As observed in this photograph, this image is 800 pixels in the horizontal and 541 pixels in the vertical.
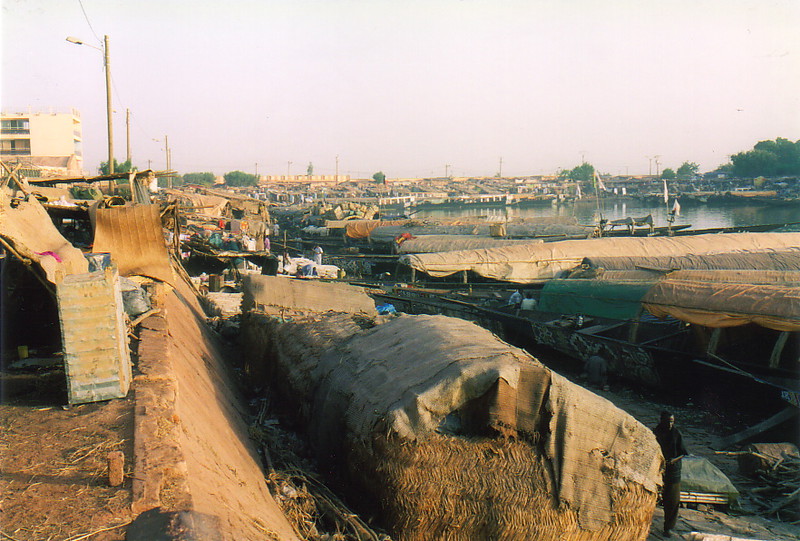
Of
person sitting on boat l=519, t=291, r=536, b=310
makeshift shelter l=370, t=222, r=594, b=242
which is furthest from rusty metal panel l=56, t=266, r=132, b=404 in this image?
makeshift shelter l=370, t=222, r=594, b=242

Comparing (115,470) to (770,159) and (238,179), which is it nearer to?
(770,159)

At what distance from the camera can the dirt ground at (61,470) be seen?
3.17 meters

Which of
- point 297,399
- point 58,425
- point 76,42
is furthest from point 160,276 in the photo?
point 76,42

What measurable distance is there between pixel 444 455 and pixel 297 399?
2.81m

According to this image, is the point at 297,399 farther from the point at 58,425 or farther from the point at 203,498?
the point at 203,498

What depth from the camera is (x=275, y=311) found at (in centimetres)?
955

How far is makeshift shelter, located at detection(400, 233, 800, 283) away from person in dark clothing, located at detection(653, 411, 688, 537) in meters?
10.8

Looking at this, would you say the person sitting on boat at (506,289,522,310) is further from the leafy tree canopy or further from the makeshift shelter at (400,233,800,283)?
the leafy tree canopy

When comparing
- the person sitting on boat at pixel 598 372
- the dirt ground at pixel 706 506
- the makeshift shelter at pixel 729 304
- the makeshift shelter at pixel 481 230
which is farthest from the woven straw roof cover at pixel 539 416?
the makeshift shelter at pixel 481 230

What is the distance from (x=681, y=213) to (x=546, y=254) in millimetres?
42694

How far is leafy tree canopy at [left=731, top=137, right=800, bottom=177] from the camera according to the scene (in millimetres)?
62750

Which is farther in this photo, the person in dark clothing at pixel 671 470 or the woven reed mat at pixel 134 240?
the woven reed mat at pixel 134 240

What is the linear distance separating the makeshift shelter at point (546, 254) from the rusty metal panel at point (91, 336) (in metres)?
12.6

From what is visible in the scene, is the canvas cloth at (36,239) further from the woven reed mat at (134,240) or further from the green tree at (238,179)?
the green tree at (238,179)
